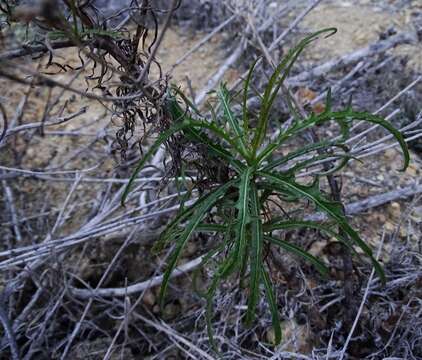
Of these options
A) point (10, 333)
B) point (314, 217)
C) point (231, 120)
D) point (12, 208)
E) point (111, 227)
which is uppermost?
point (231, 120)

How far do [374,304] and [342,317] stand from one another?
0.44 feet

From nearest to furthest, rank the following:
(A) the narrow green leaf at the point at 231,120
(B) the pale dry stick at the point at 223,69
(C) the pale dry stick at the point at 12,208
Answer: (A) the narrow green leaf at the point at 231,120 < (C) the pale dry stick at the point at 12,208 < (B) the pale dry stick at the point at 223,69

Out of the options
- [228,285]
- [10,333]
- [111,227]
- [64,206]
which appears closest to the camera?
[10,333]

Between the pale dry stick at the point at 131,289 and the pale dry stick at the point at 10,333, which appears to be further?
the pale dry stick at the point at 131,289

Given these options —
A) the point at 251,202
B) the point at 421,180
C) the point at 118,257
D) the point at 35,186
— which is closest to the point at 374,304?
the point at 421,180

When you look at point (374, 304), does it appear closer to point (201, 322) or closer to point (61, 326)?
point (201, 322)

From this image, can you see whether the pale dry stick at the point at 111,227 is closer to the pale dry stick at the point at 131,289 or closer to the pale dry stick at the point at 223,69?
the pale dry stick at the point at 131,289

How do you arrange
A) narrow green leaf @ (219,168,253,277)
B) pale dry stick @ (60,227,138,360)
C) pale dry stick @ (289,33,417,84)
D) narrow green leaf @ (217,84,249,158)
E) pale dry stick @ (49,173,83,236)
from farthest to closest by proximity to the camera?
pale dry stick @ (289,33,417,84) → pale dry stick @ (49,173,83,236) → pale dry stick @ (60,227,138,360) → narrow green leaf @ (217,84,249,158) → narrow green leaf @ (219,168,253,277)

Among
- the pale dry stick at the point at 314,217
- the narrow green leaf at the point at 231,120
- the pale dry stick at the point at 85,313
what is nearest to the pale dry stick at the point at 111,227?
the pale dry stick at the point at 314,217

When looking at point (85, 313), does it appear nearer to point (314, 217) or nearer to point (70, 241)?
point (70, 241)

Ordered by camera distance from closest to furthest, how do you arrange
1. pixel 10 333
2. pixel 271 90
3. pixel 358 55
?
pixel 271 90 → pixel 10 333 → pixel 358 55

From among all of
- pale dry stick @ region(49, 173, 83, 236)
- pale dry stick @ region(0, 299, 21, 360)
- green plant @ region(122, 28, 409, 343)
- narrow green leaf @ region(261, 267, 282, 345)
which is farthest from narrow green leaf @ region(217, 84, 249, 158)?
pale dry stick @ region(0, 299, 21, 360)

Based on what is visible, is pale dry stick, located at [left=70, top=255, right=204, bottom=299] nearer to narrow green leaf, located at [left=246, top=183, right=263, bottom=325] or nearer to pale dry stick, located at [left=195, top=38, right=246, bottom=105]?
narrow green leaf, located at [left=246, top=183, right=263, bottom=325]

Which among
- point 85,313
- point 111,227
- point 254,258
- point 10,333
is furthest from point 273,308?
point 10,333
